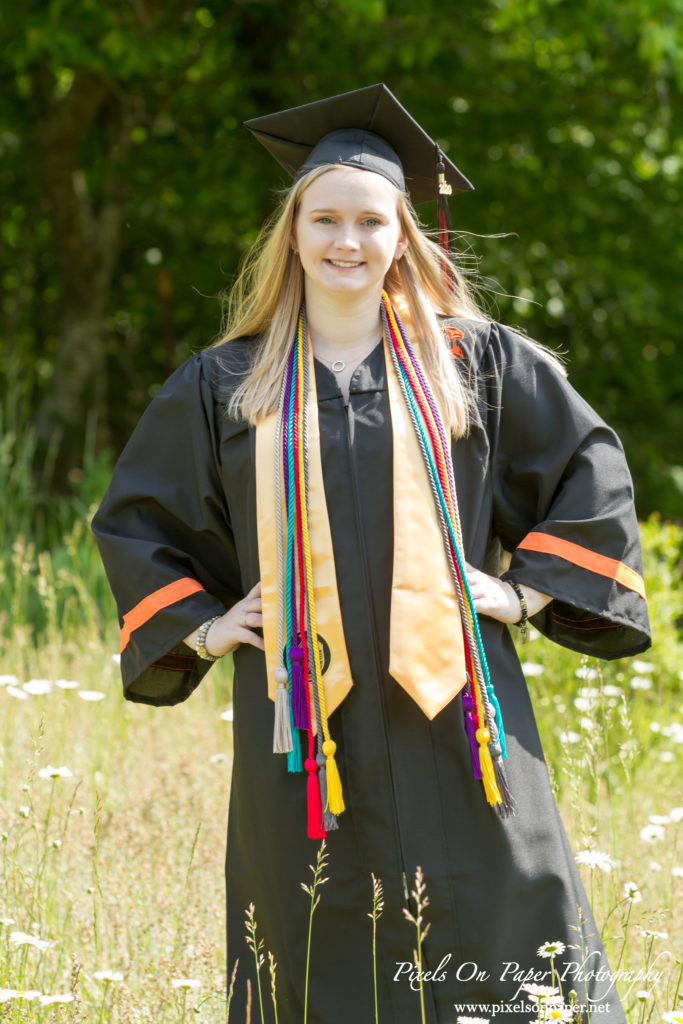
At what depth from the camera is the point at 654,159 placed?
28.3 ft

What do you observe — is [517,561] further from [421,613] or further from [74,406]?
[74,406]

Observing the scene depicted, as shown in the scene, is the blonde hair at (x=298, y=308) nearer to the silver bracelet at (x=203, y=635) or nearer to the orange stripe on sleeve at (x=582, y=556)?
the orange stripe on sleeve at (x=582, y=556)

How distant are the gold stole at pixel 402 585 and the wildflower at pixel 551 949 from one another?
20.4 inches

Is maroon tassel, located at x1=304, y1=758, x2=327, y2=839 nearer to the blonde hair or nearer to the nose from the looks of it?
the blonde hair

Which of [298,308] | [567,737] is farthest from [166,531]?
[567,737]

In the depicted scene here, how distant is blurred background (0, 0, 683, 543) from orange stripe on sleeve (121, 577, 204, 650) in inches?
183

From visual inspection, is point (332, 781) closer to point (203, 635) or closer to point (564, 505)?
point (203, 635)

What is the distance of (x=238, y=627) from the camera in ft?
7.73

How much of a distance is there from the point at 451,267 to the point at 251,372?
0.57m

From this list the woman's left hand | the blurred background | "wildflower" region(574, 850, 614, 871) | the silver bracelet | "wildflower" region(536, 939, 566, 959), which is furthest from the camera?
the blurred background

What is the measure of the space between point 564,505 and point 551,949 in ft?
2.99

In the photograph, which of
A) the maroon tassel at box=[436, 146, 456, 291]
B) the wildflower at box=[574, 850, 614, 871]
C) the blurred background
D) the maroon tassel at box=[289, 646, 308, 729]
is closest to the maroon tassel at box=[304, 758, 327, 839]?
the maroon tassel at box=[289, 646, 308, 729]

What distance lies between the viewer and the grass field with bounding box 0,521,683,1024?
8.48 feet

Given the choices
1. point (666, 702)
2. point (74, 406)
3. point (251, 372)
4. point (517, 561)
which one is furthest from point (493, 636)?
point (74, 406)
